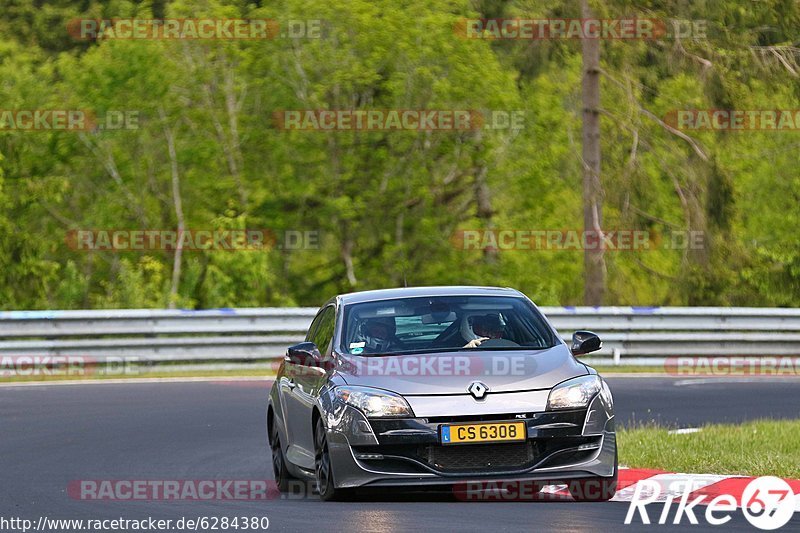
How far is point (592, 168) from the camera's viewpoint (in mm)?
30172

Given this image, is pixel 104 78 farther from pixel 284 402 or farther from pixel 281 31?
pixel 284 402

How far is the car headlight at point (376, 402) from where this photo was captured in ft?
29.6

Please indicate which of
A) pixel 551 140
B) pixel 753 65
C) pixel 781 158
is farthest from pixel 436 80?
pixel 781 158

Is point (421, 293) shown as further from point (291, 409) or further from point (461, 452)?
point (461, 452)

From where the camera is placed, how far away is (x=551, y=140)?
42.3m

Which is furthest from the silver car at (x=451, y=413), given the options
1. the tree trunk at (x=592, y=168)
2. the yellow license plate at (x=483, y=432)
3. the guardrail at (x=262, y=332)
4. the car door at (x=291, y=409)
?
the tree trunk at (x=592, y=168)

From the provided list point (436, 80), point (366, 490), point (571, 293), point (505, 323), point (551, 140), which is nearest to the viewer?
point (366, 490)

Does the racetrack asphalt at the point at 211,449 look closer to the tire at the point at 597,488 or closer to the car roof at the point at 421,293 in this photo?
the tire at the point at 597,488

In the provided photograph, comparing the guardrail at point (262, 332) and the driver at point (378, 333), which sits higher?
the driver at point (378, 333)

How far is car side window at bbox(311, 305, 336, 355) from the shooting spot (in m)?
10.4

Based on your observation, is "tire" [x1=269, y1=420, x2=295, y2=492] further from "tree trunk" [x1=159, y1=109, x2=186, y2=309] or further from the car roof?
"tree trunk" [x1=159, y1=109, x2=186, y2=309]

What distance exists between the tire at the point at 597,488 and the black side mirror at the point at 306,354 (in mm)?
1847

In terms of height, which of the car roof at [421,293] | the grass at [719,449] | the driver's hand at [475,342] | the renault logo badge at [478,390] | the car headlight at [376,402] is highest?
the car roof at [421,293]

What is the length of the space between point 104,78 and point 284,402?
2793 cm
